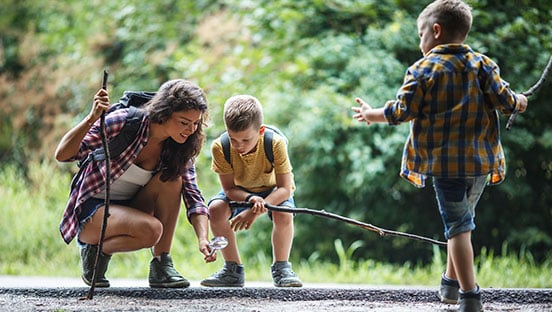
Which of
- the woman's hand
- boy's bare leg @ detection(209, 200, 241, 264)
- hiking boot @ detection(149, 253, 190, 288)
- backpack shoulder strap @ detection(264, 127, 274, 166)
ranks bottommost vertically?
hiking boot @ detection(149, 253, 190, 288)

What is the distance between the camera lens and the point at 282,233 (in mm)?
4008

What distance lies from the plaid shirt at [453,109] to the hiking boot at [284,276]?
1.29 m

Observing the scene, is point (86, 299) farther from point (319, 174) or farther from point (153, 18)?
point (153, 18)

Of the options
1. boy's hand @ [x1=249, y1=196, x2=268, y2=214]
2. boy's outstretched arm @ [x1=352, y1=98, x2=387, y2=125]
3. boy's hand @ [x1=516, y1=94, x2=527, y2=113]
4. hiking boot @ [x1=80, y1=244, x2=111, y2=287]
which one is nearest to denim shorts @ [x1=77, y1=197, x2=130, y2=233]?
hiking boot @ [x1=80, y1=244, x2=111, y2=287]

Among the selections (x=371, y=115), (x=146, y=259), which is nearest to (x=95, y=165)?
(x=371, y=115)

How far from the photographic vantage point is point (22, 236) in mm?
7359

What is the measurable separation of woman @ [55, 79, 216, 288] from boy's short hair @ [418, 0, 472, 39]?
3.95ft

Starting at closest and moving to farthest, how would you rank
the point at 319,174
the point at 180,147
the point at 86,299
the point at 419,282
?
the point at 86,299 < the point at 180,147 < the point at 419,282 < the point at 319,174

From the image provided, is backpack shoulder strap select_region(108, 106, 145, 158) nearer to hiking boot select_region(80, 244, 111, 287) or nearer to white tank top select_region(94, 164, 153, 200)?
white tank top select_region(94, 164, 153, 200)

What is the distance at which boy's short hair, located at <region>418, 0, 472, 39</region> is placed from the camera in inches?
116

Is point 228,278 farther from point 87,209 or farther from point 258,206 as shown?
point 87,209

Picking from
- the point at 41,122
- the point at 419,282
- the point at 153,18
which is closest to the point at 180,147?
the point at 419,282

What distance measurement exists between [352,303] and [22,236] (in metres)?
4.77

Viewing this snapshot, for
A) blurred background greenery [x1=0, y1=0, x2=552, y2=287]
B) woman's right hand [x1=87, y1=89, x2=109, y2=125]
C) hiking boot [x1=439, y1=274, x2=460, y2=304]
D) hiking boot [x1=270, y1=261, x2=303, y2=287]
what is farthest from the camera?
blurred background greenery [x1=0, y1=0, x2=552, y2=287]
